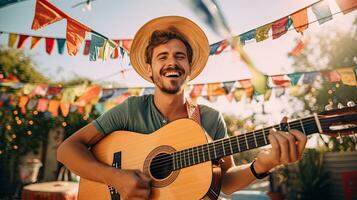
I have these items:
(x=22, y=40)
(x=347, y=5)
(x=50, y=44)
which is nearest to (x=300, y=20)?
(x=347, y=5)

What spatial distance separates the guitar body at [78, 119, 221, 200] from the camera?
6.48 feet

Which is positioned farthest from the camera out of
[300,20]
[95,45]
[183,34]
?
[300,20]

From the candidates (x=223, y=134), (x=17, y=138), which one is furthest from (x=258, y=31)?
(x=17, y=138)

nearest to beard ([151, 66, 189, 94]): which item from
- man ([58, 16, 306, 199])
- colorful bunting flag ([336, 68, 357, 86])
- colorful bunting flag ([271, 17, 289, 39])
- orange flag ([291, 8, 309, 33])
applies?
man ([58, 16, 306, 199])

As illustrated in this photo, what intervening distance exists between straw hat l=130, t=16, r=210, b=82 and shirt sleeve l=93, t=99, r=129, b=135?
61 centimetres

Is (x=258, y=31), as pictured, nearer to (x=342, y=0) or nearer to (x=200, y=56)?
(x=342, y=0)

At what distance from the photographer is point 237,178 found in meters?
2.32

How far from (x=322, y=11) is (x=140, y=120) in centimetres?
368

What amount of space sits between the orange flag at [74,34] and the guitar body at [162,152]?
2224 millimetres

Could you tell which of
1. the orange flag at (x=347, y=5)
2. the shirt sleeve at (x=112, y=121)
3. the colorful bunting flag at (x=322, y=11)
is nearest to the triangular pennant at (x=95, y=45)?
the shirt sleeve at (x=112, y=121)

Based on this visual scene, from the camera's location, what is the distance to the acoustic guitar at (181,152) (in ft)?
5.44

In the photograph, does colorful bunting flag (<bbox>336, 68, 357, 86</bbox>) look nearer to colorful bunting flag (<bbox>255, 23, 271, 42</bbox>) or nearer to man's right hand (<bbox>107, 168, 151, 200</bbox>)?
colorful bunting flag (<bbox>255, 23, 271, 42</bbox>)

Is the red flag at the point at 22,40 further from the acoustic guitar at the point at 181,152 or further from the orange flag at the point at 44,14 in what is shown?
the acoustic guitar at the point at 181,152

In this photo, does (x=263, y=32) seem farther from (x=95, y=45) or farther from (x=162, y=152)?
(x=162, y=152)
